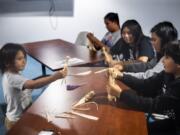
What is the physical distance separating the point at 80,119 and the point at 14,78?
2.28 feet

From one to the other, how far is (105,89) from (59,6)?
126 inches

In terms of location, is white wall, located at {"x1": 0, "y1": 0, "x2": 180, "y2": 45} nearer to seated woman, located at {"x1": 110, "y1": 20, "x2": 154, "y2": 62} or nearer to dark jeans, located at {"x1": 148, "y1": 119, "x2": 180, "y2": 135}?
seated woman, located at {"x1": 110, "y1": 20, "x2": 154, "y2": 62}

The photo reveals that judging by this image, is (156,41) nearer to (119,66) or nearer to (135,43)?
(119,66)

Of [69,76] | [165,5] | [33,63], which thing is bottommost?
[33,63]

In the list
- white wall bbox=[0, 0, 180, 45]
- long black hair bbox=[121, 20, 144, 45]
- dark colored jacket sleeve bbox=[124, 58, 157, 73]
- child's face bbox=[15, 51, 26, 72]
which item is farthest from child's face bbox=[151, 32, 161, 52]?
white wall bbox=[0, 0, 180, 45]

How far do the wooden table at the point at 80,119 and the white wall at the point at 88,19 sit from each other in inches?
111

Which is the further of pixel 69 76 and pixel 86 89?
pixel 69 76

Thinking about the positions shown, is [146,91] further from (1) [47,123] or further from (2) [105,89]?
(1) [47,123]

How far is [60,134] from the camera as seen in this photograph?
1457 millimetres

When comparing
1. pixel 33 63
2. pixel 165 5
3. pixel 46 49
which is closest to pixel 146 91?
pixel 46 49

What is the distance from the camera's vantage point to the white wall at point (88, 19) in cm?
446

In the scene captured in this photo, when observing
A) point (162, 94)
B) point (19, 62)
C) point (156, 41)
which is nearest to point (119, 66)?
point (156, 41)

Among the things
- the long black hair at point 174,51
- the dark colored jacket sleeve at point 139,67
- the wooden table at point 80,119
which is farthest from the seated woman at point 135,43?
the wooden table at point 80,119

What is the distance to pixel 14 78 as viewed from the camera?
80.7 inches
